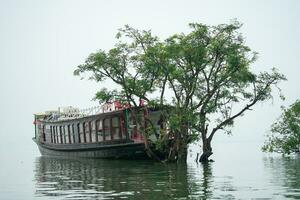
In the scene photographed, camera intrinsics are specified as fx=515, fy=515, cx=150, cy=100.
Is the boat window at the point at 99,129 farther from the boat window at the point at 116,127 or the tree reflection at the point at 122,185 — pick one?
the tree reflection at the point at 122,185

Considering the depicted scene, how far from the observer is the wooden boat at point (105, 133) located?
39625 millimetres

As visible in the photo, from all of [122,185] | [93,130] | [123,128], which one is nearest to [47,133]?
[93,130]

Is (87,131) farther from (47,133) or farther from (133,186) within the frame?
(133,186)

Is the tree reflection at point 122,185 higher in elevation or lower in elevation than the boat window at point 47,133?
lower

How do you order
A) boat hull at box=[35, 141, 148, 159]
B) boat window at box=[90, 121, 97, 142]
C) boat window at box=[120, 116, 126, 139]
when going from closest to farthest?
boat hull at box=[35, 141, 148, 159], boat window at box=[120, 116, 126, 139], boat window at box=[90, 121, 97, 142]

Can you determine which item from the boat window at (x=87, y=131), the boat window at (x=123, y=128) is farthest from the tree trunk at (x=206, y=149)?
the boat window at (x=87, y=131)

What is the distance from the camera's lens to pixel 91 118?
44.5 meters

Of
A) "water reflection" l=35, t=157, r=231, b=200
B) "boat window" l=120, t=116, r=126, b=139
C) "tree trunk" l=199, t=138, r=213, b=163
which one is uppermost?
"boat window" l=120, t=116, r=126, b=139

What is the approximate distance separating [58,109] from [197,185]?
134ft

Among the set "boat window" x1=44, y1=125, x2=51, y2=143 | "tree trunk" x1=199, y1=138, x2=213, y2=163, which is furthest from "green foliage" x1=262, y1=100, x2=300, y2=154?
"boat window" x1=44, y1=125, x2=51, y2=143

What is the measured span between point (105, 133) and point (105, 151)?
4.87 feet

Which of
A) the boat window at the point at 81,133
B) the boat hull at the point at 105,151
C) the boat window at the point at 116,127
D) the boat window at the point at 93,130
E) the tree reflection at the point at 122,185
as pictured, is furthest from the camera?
the boat window at the point at 81,133

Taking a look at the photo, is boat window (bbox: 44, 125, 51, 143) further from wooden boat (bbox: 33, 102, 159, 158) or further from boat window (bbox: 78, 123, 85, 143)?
boat window (bbox: 78, 123, 85, 143)

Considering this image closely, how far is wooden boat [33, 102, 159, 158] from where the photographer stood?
3962cm
